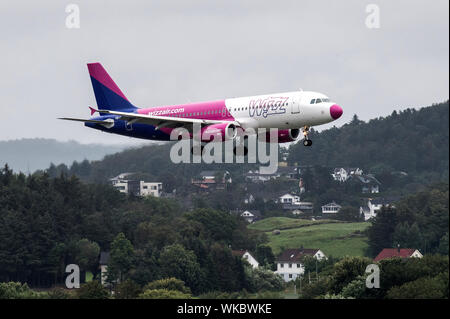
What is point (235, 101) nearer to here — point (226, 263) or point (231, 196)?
point (226, 263)

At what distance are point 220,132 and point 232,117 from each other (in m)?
2.03

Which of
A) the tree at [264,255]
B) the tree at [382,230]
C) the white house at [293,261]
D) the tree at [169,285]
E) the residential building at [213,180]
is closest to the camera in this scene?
the tree at [169,285]

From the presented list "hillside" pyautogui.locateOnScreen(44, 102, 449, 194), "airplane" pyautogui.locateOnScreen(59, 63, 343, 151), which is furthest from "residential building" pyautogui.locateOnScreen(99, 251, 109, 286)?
"airplane" pyautogui.locateOnScreen(59, 63, 343, 151)

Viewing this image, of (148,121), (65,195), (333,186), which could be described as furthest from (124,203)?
(148,121)

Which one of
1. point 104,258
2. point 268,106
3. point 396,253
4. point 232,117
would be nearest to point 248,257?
point 104,258

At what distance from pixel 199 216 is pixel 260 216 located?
35.8 metres

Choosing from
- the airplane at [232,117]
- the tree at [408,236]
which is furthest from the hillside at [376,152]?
the airplane at [232,117]

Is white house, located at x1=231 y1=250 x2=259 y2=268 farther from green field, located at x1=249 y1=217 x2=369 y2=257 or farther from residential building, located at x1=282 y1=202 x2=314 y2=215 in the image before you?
residential building, located at x1=282 y1=202 x2=314 y2=215

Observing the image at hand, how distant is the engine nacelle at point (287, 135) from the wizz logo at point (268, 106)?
7.06 ft

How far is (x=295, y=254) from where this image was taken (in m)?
155

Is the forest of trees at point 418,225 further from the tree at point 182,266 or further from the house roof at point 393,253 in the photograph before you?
the tree at point 182,266

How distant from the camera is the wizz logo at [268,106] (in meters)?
87.4

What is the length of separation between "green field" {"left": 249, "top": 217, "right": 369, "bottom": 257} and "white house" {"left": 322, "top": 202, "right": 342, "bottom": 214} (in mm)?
5020

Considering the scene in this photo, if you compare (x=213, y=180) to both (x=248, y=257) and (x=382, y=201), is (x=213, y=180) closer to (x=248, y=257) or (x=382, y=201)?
(x=382, y=201)
